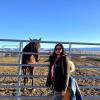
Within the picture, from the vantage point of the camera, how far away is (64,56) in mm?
6113

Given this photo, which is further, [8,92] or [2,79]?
[2,79]

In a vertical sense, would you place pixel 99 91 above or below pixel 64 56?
below

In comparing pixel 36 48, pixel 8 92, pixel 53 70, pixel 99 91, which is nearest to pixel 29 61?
pixel 36 48

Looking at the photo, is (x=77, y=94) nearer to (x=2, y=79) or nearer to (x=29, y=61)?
(x=29, y=61)

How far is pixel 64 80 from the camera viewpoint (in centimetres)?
600

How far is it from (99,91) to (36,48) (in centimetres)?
235

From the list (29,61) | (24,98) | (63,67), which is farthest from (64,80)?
(29,61)

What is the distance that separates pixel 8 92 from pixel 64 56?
4.87 metres

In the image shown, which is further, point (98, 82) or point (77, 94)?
point (98, 82)

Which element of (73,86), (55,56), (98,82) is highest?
(55,56)

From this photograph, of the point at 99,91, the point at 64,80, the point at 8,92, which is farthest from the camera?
the point at 99,91

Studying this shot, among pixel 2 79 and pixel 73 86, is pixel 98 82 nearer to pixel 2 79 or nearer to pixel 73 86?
pixel 2 79

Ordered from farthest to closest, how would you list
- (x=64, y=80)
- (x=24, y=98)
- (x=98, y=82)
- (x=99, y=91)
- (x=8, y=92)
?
1. (x=98, y=82)
2. (x=99, y=91)
3. (x=8, y=92)
4. (x=24, y=98)
5. (x=64, y=80)

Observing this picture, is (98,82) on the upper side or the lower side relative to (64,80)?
lower
